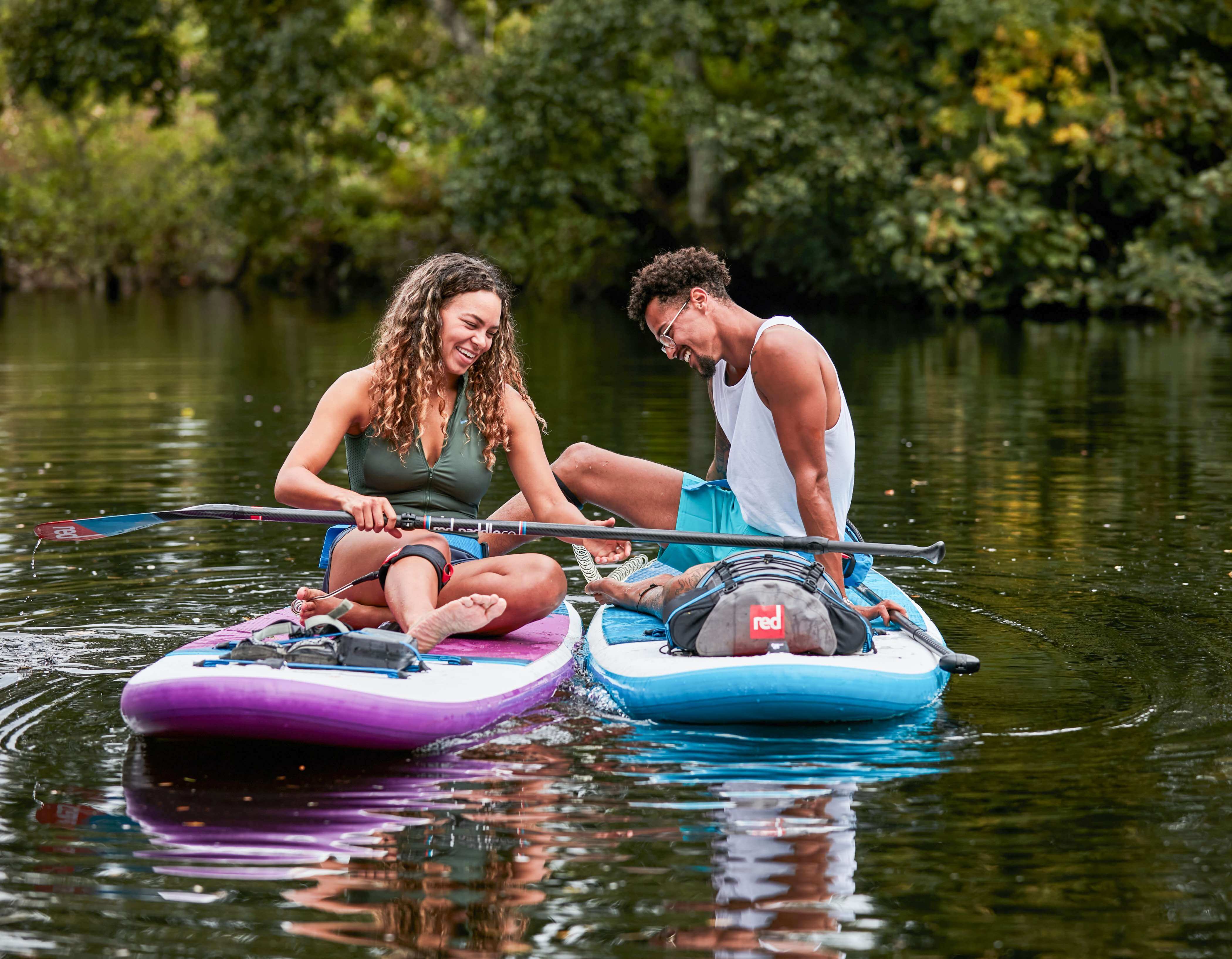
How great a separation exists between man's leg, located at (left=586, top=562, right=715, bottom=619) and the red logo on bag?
0.46 meters

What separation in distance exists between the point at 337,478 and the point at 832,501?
204 inches

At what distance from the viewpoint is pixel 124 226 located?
4528 centimetres

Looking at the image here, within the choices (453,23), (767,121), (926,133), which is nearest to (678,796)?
(767,121)

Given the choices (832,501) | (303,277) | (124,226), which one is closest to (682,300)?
(832,501)

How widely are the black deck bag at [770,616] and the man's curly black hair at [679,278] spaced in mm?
880

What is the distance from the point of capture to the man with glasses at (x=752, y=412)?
16.1 ft

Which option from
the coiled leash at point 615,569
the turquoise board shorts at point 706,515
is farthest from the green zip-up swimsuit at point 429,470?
the turquoise board shorts at point 706,515

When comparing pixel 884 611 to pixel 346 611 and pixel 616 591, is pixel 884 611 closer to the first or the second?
pixel 616 591

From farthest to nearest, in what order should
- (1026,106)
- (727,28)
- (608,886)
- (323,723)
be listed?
(727,28)
(1026,106)
(323,723)
(608,886)

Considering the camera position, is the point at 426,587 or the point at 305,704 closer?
the point at 305,704

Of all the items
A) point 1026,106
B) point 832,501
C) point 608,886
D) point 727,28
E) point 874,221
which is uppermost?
point 727,28

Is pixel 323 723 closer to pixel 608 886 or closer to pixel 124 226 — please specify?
pixel 608 886

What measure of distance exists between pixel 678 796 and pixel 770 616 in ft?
2.86

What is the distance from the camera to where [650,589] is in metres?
5.51
